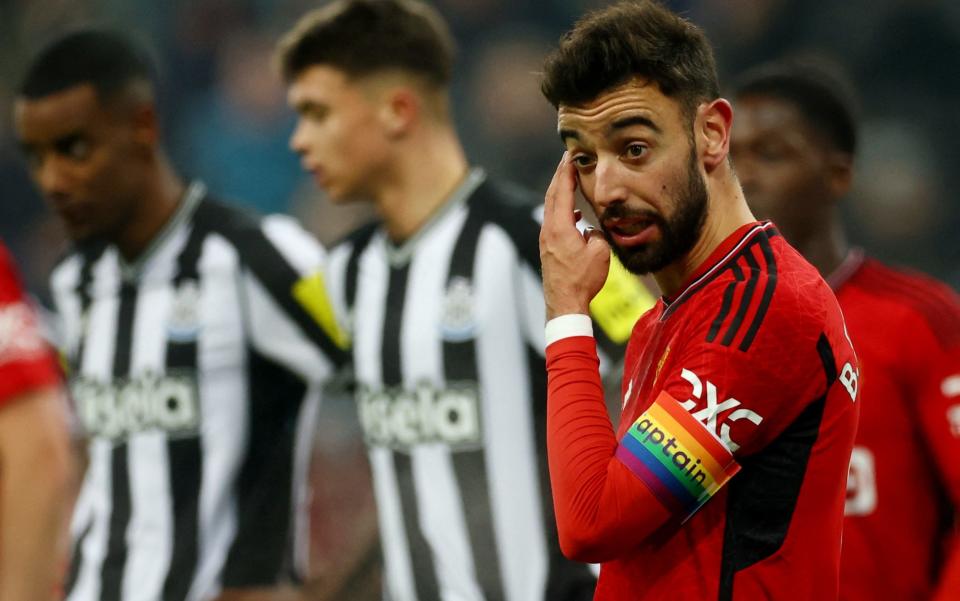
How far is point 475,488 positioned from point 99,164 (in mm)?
1580

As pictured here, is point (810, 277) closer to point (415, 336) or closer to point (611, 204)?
point (611, 204)

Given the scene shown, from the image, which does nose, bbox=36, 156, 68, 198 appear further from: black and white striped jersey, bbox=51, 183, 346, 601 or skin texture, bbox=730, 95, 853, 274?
skin texture, bbox=730, 95, 853, 274

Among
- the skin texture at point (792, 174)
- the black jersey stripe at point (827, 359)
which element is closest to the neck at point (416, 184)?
the skin texture at point (792, 174)

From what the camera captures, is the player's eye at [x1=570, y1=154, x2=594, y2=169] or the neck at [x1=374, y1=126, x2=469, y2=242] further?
the neck at [x1=374, y1=126, x2=469, y2=242]

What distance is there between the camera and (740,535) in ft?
7.68

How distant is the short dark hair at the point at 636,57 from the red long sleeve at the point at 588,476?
16.4 inches

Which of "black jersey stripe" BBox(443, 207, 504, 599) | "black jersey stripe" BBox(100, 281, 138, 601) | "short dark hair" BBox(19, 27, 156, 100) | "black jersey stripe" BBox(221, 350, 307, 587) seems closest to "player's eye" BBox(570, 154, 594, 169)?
"black jersey stripe" BBox(443, 207, 504, 599)

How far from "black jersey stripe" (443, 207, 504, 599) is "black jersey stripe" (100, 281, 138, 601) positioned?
1087mm

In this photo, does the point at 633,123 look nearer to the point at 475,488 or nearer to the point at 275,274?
the point at 475,488

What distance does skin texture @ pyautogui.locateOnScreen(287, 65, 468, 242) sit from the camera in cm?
435

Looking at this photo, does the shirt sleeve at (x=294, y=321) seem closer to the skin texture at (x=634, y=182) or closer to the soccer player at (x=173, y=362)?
the soccer player at (x=173, y=362)

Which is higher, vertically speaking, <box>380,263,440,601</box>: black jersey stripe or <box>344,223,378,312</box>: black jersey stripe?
<box>344,223,378,312</box>: black jersey stripe

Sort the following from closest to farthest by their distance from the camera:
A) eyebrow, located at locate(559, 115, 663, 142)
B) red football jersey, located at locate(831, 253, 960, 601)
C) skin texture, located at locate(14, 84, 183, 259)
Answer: eyebrow, located at locate(559, 115, 663, 142), red football jersey, located at locate(831, 253, 960, 601), skin texture, located at locate(14, 84, 183, 259)

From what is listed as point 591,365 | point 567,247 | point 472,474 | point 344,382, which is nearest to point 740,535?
point 591,365
